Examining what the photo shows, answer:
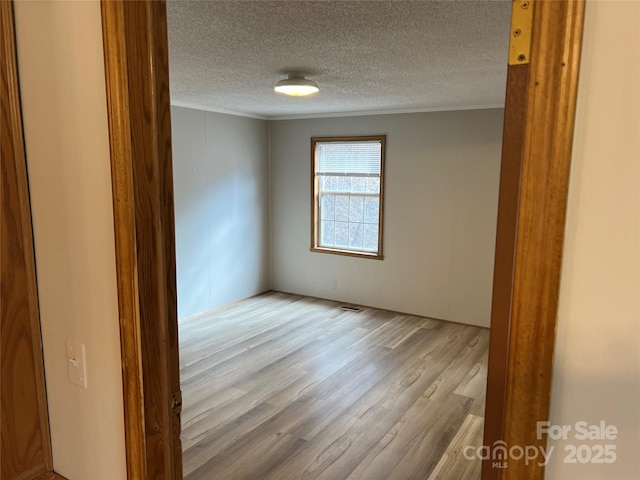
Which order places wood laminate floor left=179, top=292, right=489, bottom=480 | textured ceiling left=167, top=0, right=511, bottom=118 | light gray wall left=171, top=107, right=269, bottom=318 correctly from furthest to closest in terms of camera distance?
light gray wall left=171, top=107, right=269, bottom=318 → wood laminate floor left=179, top=292, right=489, bottom=480 → textured ceiling left=167, top=0, right=511, bottom=118

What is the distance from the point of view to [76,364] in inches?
45.3

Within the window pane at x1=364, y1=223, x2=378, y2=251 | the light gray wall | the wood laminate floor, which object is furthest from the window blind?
the wood laminate floor

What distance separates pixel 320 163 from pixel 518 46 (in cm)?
553

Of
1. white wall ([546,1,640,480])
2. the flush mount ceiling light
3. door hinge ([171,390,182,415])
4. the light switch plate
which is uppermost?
the flush mount ceiling light

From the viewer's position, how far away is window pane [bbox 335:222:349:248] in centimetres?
613

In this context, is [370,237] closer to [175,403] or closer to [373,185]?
[373,185]

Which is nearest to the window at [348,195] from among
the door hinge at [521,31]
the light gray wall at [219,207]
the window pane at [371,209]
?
the window pane at [371,209]

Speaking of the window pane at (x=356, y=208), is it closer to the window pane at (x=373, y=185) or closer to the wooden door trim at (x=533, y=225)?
the window pane at (x=373, y=185)

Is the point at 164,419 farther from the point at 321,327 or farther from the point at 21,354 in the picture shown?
the point at 321,327

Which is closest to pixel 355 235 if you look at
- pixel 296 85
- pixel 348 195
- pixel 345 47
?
pixel 348 195

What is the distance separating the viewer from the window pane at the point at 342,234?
6.13m

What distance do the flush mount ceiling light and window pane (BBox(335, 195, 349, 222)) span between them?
276cm

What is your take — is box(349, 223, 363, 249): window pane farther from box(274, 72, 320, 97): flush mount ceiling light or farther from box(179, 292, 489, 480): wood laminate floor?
box(274, 72, 320, 97): flush mount ceiling light

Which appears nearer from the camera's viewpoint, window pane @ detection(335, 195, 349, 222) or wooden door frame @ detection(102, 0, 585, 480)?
wooden door frame @ detection(102, 0, 585, 480)
